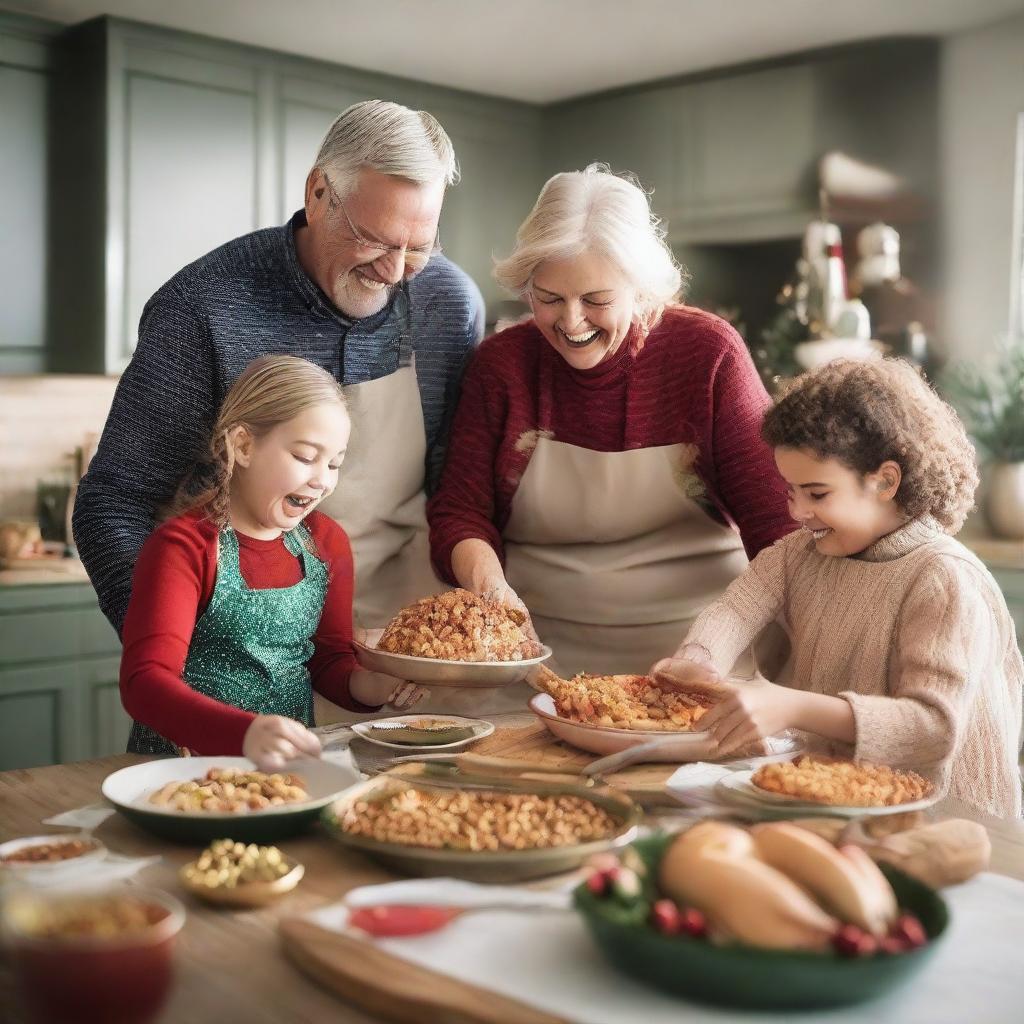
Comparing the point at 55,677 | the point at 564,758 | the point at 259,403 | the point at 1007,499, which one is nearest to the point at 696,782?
the point at 564,758

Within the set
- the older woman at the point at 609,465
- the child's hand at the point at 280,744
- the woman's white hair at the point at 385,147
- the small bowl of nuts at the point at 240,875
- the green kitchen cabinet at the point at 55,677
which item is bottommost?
the green kitchen cabinet at the point at 55,677

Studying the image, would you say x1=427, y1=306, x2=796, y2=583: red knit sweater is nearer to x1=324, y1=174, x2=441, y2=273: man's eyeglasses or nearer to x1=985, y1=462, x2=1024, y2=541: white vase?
x1=324, y1=174, x2=441, y2=273: man's eyeglasses

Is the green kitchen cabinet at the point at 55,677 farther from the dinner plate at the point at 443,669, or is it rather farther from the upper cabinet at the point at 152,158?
the dinner plate at the point at 443,669

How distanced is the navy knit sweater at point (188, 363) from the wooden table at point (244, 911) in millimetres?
448

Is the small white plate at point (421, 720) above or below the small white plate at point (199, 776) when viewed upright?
below

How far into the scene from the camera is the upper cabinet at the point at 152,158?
3936 millimetres

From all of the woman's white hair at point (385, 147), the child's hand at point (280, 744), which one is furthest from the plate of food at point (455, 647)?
the woman's white hair at point (385, 147)

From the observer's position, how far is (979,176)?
4242 millimetres

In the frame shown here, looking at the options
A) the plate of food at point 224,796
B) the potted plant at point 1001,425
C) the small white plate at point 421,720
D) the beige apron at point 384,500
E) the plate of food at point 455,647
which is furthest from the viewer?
the potted plant at point 1001,425

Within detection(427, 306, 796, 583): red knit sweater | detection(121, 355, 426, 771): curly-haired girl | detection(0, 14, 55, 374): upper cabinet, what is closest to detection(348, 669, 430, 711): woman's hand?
detection(121, 355, 426, 771): curly-haired girl

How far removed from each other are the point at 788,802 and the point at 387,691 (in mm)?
702

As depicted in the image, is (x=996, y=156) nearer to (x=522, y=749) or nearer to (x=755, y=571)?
(x=755, y=571)

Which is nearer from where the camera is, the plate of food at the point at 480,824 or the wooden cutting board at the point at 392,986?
the wooden cutting board at the point at 392,986

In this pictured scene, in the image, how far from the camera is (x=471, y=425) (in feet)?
7.01
